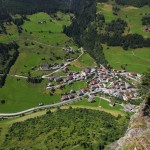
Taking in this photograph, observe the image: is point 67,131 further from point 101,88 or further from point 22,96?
point 101,88

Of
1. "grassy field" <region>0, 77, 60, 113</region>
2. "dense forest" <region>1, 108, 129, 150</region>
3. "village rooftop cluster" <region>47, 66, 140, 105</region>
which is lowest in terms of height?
"grassy field" <region>0, 77, 60, 113</region>

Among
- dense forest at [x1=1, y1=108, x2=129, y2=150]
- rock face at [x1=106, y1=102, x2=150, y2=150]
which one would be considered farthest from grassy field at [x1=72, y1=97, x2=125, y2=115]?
rock face at [x1=106, y1=102, x2=150, y2=150]

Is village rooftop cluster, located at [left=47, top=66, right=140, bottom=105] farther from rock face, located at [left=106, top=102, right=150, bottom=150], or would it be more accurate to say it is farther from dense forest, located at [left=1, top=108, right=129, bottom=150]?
rock face, located at [left=106, top=102, right=150, bottom=150]

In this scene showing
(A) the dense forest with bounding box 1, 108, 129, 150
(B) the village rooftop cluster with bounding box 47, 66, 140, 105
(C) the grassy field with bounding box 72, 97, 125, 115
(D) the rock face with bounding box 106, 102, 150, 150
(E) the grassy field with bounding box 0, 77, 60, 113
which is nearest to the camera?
(D) the rock face with bounding box 106, 102, 150, 150

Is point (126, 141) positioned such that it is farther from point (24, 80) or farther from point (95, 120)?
point (24, 80)

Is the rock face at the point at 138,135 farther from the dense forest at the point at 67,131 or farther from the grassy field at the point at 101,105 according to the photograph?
the grassy field at the point at 101,105
